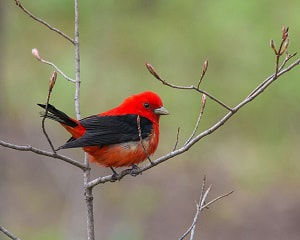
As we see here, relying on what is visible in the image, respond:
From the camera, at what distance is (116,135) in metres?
5.66

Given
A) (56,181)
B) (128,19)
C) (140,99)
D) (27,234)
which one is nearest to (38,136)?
(56,181)

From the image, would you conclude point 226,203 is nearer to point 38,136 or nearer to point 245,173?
point 245,173

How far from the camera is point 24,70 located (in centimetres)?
1275

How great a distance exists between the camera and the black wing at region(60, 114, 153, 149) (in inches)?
210

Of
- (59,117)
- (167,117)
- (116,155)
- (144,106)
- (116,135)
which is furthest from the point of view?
(167,117)

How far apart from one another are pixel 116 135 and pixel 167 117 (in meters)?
6.42

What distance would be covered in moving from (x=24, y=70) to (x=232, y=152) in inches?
153

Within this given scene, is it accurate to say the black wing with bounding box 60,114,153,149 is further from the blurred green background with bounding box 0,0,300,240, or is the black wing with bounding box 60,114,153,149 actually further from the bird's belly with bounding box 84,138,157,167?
the blurred green background with bounding box 0,0,300,240

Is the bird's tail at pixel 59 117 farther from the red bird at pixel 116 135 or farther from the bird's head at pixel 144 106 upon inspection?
the bird's head at pixel 144 106

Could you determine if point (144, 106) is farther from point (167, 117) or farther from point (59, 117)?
point (167, 117)

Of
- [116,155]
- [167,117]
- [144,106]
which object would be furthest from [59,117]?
[167,117]

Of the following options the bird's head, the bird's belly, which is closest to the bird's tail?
the bird's belly

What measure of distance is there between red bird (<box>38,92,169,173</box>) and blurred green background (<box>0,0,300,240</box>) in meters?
1.94

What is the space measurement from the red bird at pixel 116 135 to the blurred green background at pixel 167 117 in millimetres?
1938
